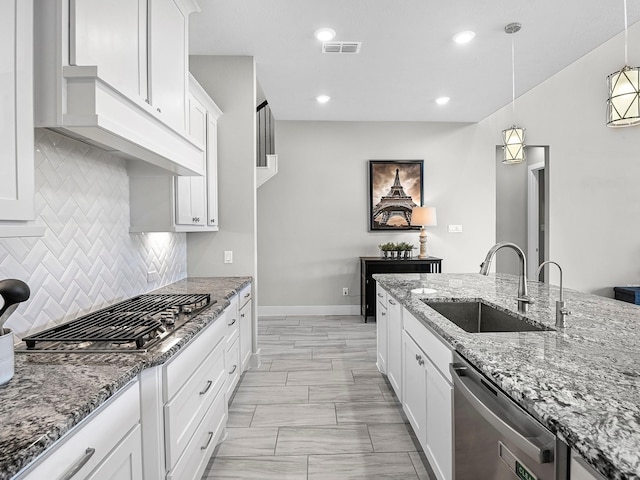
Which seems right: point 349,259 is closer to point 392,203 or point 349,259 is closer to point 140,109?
point 392,203

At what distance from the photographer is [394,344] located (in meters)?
2.78

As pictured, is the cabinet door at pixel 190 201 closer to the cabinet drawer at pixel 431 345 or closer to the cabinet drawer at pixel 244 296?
the cabinet drawer at pixel 244 296

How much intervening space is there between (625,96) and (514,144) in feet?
4.52

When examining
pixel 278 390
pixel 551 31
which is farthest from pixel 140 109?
pixel 551 31

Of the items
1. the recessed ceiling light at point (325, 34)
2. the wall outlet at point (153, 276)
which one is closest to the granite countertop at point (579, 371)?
the wall outlet at point (153, 276)

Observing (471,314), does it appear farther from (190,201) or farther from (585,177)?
(585,177)

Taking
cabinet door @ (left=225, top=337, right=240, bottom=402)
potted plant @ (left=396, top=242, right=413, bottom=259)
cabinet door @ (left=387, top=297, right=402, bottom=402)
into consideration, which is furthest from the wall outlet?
potted plant @ (left=396, top=242, right=413, bottom=259)

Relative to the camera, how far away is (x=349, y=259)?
5.87 m

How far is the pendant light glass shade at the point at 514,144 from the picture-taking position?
11.1ft

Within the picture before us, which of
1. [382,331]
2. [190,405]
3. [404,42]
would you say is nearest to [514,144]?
[404,42]

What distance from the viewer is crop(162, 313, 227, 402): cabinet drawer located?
Result: 144 centimetres

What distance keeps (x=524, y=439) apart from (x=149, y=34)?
2.12 metres

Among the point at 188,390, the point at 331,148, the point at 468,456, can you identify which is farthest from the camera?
the point at 331,148

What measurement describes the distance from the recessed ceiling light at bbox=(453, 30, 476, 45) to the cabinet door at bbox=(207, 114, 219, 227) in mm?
2132
